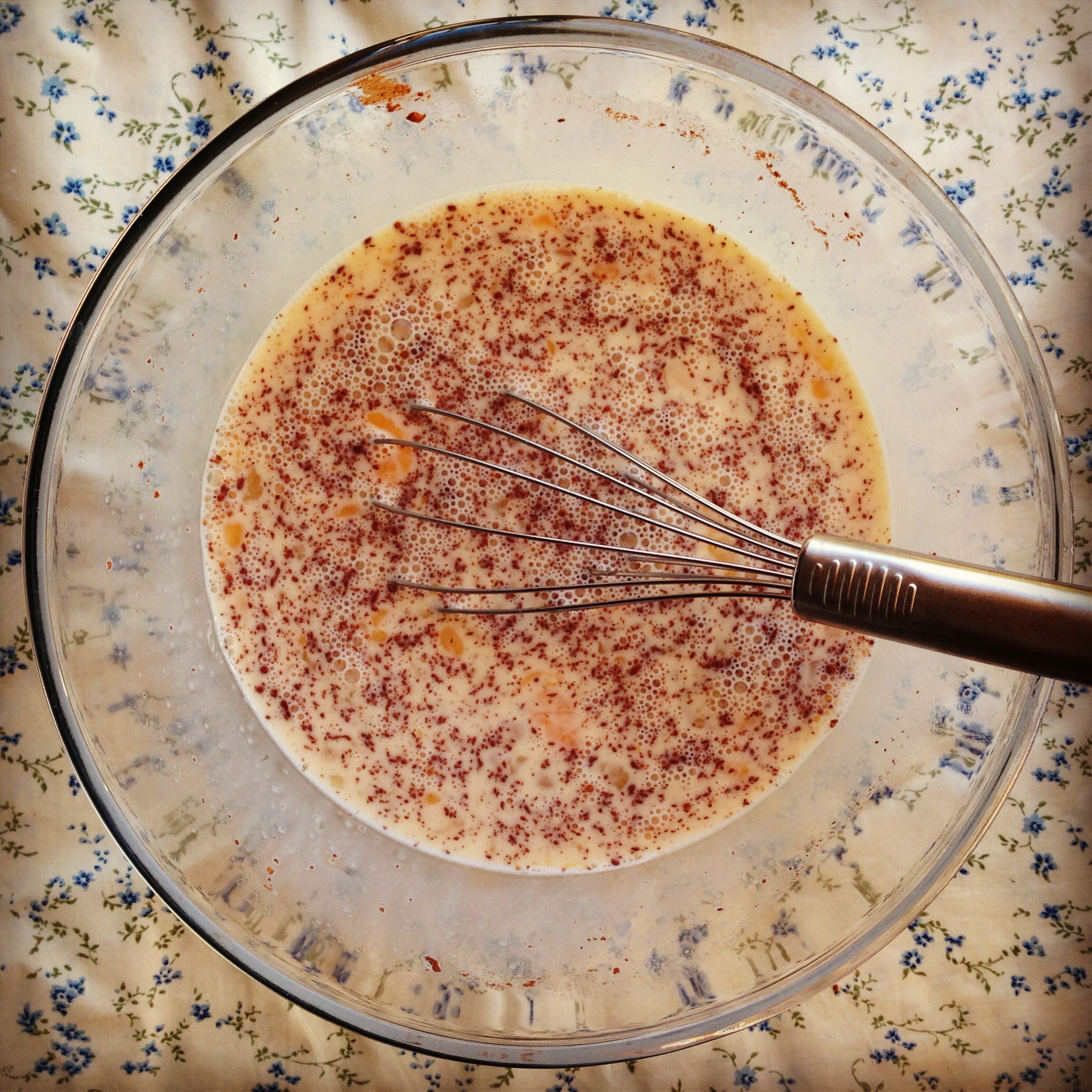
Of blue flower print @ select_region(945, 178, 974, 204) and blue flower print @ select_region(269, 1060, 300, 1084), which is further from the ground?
blue flower print @ select_region(945, 178, 974, 204)

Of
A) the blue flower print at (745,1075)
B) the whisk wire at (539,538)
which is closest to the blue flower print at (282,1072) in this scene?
the blue flower print at (745,1075)

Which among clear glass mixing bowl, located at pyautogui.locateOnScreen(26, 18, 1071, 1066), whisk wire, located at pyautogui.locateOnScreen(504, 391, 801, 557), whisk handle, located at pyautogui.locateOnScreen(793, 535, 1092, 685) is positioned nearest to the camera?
whisk handle, located at pyautogui.locateOnScreen(793, 535, 1092, 685)

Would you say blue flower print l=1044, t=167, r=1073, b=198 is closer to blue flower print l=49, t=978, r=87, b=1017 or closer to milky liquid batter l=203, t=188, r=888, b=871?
milky liquid batter l=203, t=188, r=888, b=871

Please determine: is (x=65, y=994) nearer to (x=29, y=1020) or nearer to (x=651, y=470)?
(x=29, y=1020)

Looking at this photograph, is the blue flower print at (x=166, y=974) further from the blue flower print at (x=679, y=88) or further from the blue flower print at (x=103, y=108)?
the blue flower print at (x=679, y=88)

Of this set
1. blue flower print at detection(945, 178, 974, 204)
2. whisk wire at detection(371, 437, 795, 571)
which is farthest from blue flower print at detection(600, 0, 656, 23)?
whisk wire at detection(371, 437, 795, 571)

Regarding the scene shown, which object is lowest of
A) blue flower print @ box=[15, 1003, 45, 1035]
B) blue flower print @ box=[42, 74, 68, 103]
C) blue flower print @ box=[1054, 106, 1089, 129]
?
blue flower print @ box=[15, 1003, 45, 1035]
